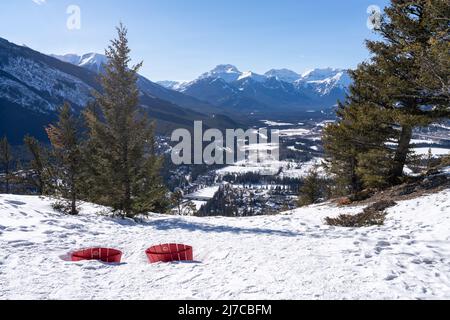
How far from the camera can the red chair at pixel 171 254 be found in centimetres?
1027

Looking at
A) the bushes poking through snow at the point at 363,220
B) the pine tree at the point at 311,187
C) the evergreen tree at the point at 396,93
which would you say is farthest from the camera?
the pine tree at the point at 311,187

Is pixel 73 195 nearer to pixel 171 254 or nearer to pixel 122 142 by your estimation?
Result: pixel 122 142

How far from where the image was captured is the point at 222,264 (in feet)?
32.1

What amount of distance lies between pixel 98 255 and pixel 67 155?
10.2 m

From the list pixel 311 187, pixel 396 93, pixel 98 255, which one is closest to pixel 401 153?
pixel 396 93

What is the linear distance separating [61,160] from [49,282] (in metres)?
12.4

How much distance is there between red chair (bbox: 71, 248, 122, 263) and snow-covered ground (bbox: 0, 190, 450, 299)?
1.32 feet

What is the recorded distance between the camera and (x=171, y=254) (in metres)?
10.3

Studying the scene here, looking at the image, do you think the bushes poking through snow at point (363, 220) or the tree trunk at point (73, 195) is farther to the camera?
the tree trunk at point (73, 195)

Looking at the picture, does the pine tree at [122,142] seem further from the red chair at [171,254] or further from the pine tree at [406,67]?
the pine tree at [406,67]

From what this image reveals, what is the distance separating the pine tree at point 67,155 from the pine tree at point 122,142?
86 centimetres

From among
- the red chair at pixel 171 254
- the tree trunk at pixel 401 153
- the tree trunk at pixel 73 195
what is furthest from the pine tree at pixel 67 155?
the tree trunk at pixel 401 153
